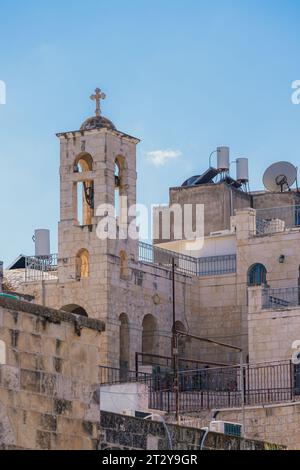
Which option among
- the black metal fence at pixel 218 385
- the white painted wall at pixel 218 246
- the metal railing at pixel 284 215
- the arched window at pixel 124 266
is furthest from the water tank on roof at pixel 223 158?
the black metal fence at pixel 218 385

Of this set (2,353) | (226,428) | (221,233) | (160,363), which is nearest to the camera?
(2,353)

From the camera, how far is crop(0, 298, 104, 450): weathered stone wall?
19344mm

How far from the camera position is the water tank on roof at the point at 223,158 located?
53.2 m

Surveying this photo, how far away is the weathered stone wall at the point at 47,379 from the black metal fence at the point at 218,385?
1464 centimetres

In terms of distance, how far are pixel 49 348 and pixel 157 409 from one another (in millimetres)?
15514

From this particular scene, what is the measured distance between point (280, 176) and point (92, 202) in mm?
10247

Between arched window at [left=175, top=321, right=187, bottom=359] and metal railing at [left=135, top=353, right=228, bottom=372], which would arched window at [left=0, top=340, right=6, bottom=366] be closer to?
metal railing at [left=135, top=353, right=228, bottom=372]

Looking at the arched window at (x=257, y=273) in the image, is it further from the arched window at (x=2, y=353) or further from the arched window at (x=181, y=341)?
the arched window at (x=2, y=353)

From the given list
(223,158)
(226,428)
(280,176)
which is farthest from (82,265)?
(226,428)

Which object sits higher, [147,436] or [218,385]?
[218,385]

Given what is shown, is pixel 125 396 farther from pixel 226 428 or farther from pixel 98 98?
pixel 98 98

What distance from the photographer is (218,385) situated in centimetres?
4012

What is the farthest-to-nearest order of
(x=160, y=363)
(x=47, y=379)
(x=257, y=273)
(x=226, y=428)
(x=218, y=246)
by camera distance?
(x=218, y=246)
(x=257, y=273)
(x=160, y=363)
(x=226, y=428)
(x=47, y=379)

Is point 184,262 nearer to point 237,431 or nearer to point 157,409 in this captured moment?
point 157,409
